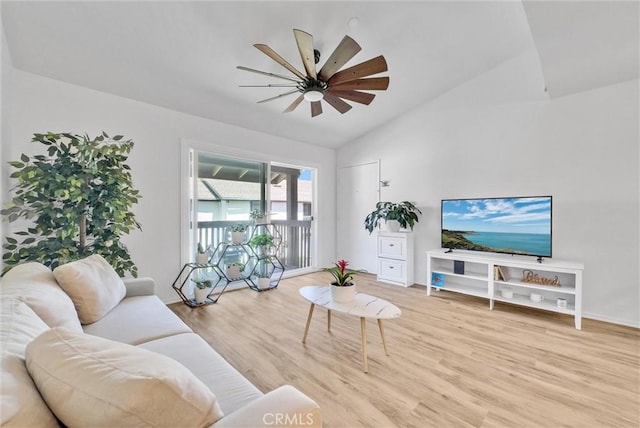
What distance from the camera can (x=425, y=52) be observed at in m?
3.00

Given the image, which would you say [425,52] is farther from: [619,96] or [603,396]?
[603,396]

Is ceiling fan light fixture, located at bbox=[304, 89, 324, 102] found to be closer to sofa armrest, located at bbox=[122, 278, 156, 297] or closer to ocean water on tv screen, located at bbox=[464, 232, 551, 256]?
sofa armrest, located at bbox=[122, 278, 156, 297]

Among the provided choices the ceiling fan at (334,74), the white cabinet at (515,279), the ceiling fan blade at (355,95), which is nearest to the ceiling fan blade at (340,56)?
the ceiling fan at (334,74)

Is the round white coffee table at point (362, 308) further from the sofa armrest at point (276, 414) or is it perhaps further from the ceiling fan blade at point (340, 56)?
the ceiling fan blade at point (340, 56)

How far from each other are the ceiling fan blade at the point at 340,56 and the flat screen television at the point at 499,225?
255 cm

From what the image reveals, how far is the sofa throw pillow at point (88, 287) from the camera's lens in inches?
61.2

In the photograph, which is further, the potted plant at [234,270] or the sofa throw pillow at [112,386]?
the potted plant at [234,270]

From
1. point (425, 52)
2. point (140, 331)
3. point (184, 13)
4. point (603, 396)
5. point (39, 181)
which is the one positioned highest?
point (425, 52)

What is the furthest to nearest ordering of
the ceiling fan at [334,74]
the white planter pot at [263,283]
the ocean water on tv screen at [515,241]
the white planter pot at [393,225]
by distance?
1. the white planter pot at [393,225]
2. the white planter pot at [263,283]
3. the ocean water on tv screen at [515,241]
4. the ceiling fan at [334,74]

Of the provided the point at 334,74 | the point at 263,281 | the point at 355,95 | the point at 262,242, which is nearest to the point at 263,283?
the point at 263,281

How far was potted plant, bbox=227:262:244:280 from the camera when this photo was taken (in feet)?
12.1

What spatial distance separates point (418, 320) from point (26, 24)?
13.9ft

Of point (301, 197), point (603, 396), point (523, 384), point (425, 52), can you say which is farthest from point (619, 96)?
point (301, 197)

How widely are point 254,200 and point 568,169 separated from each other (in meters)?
3.99
